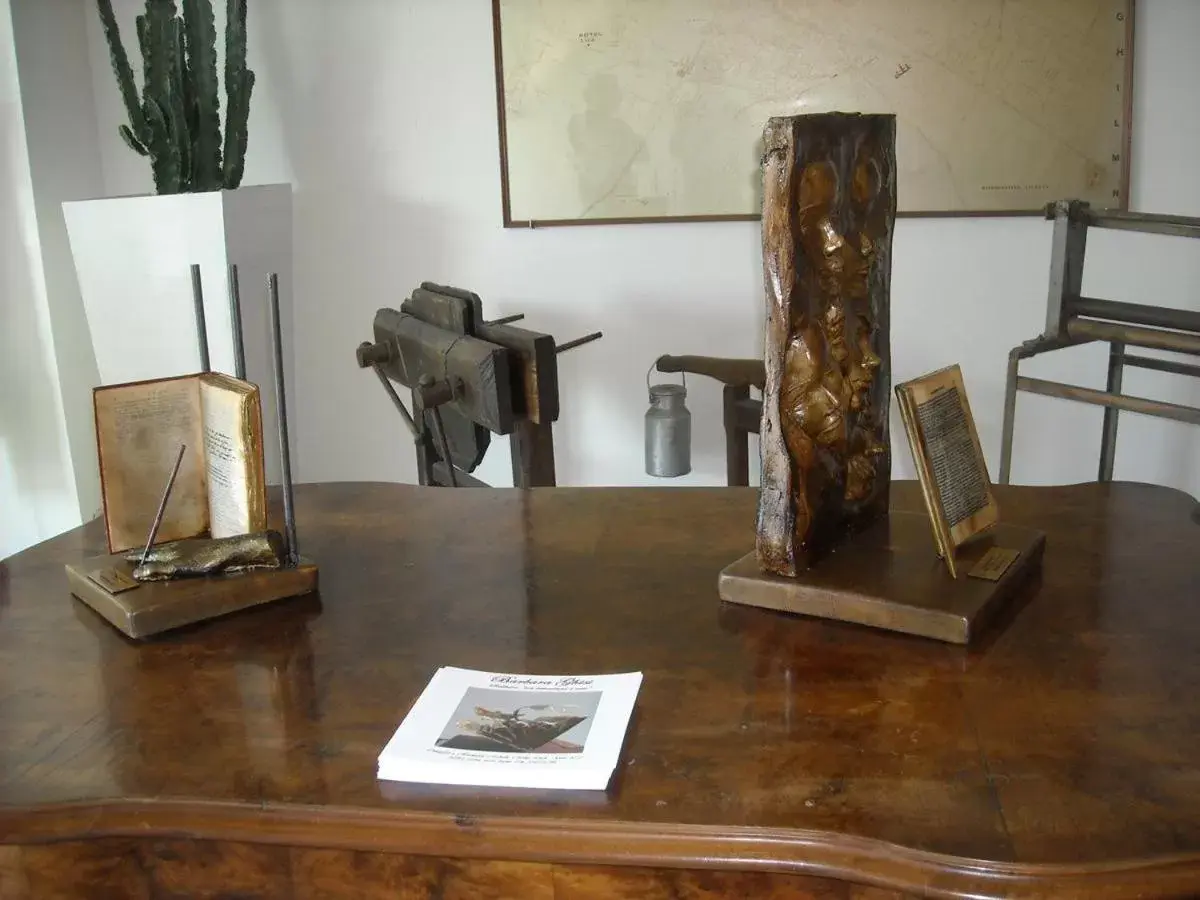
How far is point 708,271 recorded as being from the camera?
324 cm

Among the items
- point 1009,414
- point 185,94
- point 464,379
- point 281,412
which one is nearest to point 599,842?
point 281,412

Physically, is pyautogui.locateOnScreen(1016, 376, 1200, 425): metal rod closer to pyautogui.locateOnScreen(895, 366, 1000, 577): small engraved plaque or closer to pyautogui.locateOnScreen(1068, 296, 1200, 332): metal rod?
pyautogui.locateOnScreen(1068, 296, 1200, 332): metal rod

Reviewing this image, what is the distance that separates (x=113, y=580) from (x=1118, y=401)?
1.89 meters

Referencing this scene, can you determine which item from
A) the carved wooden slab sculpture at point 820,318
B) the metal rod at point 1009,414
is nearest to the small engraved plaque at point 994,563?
the carved wooden slab sculpture at point 820,318

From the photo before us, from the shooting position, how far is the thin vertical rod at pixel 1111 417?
8.41 feet

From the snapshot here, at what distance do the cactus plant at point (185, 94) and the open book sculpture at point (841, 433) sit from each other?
76.7 inches

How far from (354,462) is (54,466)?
832 mm

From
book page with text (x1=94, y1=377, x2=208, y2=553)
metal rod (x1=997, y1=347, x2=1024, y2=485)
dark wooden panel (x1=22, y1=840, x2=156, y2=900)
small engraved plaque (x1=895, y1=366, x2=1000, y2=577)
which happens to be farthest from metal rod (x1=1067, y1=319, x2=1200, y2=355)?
dark wooden panel (x1=22, y1=840, x2=156, y2=900)

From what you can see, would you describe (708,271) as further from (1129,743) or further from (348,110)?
(1129,743)

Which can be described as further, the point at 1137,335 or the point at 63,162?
the point at 63,162

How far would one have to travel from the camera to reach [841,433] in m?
1.43

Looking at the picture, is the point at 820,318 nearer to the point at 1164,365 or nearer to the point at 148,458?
the point at 148,458

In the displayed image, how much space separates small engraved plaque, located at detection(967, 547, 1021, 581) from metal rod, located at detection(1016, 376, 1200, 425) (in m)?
1.02

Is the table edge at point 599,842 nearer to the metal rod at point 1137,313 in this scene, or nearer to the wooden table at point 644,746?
the wooden table at point 644,746
